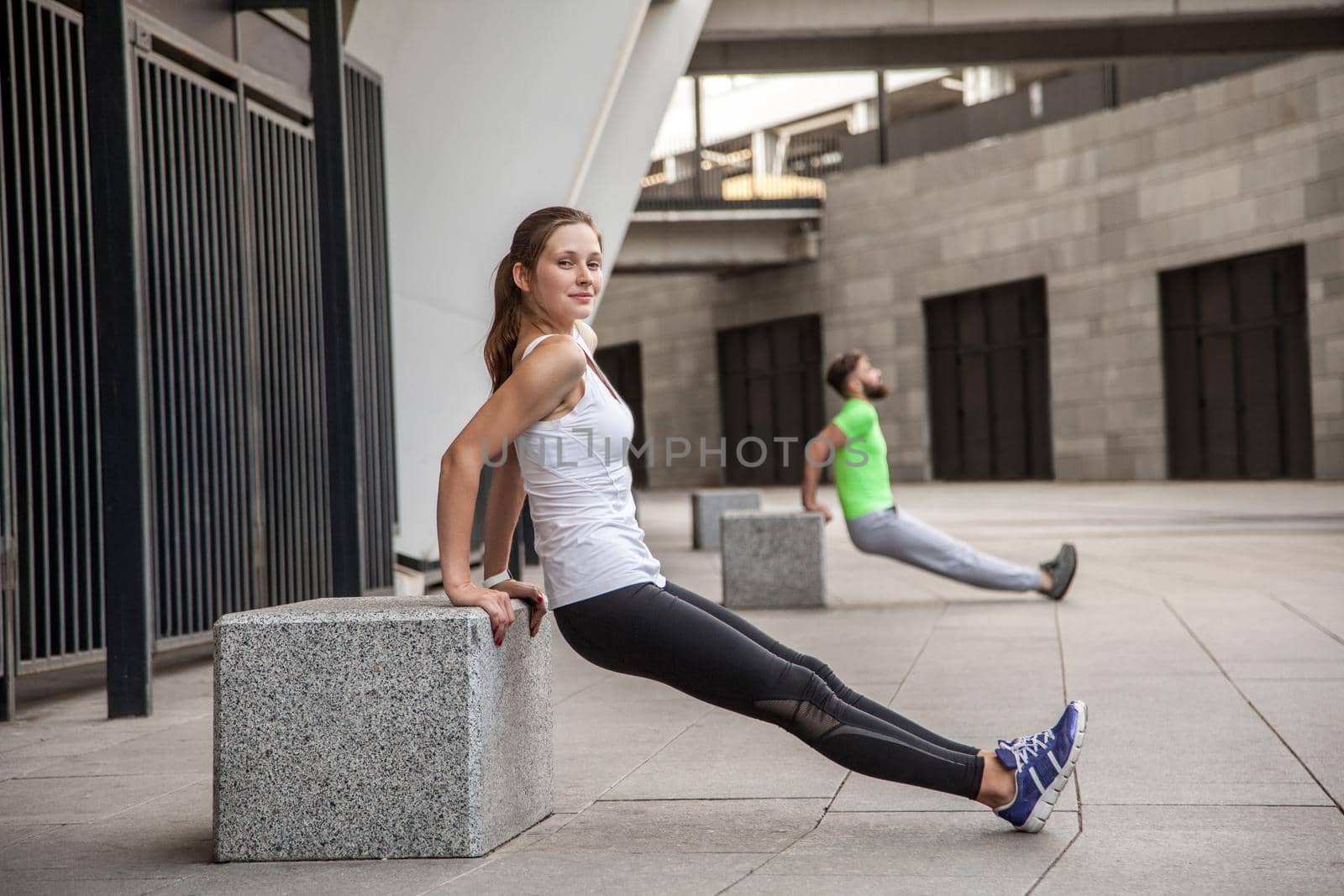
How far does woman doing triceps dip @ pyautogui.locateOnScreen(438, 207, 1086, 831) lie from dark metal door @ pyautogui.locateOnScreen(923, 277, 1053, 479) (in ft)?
107

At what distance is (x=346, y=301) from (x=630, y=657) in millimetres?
4586

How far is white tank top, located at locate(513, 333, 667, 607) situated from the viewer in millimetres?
4051

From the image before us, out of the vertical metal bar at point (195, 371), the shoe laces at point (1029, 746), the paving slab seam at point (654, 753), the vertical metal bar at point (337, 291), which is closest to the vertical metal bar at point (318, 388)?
the vertical metal bar at point (195, 371)

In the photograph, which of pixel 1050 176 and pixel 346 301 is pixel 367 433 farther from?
pixel 1050 176

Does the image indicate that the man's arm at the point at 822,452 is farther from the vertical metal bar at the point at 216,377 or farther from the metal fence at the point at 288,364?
the vertical metal bar at the point at 216,377

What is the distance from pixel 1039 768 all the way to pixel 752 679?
85 cm

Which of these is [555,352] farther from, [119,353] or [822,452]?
[822,452]

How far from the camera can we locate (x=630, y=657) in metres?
4.09

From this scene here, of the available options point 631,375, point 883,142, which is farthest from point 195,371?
point 631,375

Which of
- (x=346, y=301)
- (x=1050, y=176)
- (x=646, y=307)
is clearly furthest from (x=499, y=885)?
(x=646, y=307)

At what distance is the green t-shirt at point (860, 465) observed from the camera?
33.8 ft

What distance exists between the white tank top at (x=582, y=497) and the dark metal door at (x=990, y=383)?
32.8 m

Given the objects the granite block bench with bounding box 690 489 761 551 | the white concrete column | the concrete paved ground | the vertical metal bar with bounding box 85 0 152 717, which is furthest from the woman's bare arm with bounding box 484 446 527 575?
the granite block bench with bounding box 690 489 761 551

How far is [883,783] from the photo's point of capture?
4.91 m
